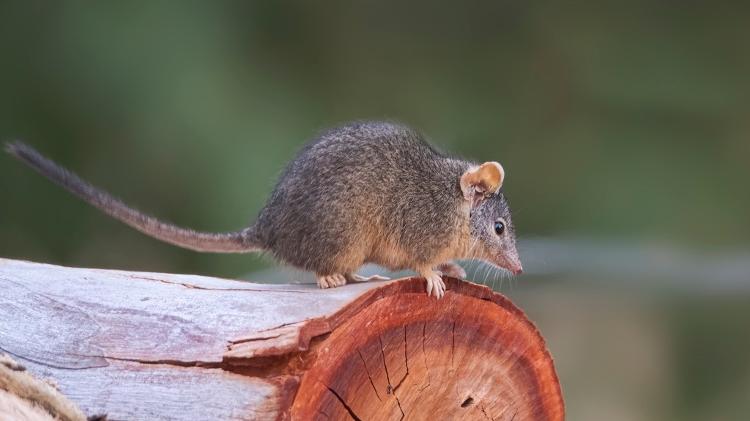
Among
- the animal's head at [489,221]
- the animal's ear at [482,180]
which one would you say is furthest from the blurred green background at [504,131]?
the animal's ear at [482,180]

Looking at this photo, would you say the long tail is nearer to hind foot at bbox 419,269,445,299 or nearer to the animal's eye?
hind foot at bbox 419,269,445,299

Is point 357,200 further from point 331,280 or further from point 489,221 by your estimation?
point 489,221

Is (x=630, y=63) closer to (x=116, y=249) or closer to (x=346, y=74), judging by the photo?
(x=346, y=74)

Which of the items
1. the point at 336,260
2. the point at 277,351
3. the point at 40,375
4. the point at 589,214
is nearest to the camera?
the point at 277,351

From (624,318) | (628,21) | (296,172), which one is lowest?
(296,172)

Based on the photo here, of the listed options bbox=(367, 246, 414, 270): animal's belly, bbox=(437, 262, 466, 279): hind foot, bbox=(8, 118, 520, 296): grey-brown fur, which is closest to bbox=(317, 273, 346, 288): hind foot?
bbox=(8, 118, 520, 296): grey-brown fur

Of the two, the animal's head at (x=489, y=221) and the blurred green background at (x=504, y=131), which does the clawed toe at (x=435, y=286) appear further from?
the blurred green background at (x=504, y=131)

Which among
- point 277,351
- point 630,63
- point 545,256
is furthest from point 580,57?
point 277,351
